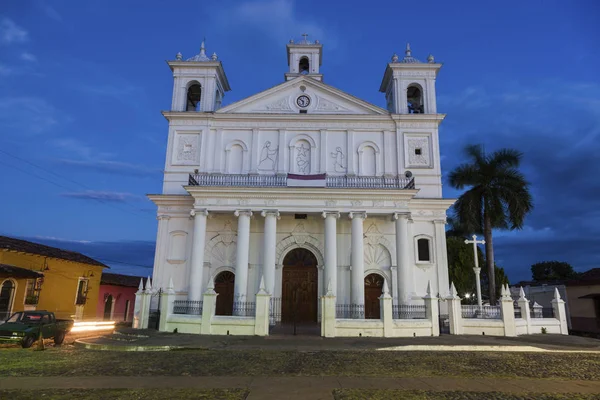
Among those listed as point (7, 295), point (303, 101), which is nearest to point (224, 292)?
point (7, 295)

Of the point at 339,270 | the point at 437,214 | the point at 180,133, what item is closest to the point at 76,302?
the point at 180,133

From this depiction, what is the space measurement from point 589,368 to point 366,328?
8072 mm

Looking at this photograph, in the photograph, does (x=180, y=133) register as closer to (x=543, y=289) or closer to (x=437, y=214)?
(x=437, y=214)

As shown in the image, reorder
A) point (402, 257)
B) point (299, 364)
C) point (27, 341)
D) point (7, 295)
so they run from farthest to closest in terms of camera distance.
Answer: point (7, 295)
point (402, 257)
point (27, 341)
point (299, 364)

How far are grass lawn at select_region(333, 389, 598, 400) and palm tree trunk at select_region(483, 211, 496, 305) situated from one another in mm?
16902

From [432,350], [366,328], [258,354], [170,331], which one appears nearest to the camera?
[258,354]

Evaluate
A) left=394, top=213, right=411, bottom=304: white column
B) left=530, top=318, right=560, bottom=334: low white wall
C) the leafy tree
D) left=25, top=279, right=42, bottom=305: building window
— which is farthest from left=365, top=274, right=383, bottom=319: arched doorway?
the leafy tree

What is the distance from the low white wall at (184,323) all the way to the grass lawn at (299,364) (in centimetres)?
532

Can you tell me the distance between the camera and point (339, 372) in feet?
28.7

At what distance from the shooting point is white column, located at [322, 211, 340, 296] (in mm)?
20547

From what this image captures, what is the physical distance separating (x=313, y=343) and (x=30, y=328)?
31.9 ft

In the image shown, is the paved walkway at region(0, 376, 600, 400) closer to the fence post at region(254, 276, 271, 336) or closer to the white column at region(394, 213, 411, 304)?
the fence post at region(254, 276, 271, 336)

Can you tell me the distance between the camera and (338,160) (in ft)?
80.5

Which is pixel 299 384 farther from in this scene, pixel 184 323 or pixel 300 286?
pixel 300 286
